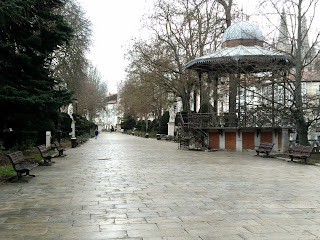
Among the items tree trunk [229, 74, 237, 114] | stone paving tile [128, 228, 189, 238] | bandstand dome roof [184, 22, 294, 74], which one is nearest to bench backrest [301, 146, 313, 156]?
bandstand dome roof [184, 22, 294, 74]

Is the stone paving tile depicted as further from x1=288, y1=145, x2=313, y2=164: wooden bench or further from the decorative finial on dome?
the decorative finial on dome

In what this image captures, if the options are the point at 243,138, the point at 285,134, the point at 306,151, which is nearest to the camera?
the point at 306,151

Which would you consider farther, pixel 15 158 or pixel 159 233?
pixel 15 158

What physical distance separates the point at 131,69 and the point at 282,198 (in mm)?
30830

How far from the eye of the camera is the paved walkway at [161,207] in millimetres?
5078

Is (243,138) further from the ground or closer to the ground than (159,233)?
further from the ground

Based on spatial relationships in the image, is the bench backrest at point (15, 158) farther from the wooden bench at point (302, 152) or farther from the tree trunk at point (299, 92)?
the tree trunk at point (299, 92)

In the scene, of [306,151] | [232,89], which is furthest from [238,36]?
[306,151]

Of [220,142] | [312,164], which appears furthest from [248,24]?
[312,164]

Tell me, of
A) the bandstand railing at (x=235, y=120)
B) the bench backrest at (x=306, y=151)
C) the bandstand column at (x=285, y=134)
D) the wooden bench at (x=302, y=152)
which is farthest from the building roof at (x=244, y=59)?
the bench backrest at (x=306, y=151)

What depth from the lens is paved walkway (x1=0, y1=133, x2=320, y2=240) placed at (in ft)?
16.7

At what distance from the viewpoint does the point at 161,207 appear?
21.8 feet

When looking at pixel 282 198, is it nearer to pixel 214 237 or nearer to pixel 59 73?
pixel 214 237

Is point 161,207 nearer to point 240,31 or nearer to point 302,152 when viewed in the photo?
point 302,152
